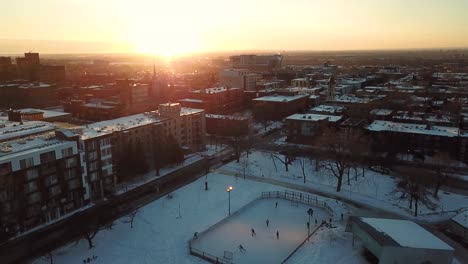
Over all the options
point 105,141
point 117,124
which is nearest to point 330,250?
point 105,141

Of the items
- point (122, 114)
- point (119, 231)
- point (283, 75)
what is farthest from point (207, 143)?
point (283, 75)

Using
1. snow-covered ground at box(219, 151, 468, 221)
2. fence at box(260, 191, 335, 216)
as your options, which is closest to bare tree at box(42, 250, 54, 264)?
fence at box(260, 191, 335, 216)

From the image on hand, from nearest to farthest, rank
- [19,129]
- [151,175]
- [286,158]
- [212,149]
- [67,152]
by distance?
1. [67,152]
2. [19,129]
3. [151,175]
4. [286,158]
5. [212,149]

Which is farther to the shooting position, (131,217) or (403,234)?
(131,217)

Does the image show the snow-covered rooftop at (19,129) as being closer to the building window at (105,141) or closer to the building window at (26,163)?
the building window at (105,141)

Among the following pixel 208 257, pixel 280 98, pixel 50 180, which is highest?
pixel 280 98

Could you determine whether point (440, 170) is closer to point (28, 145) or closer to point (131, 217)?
point (131, 217)

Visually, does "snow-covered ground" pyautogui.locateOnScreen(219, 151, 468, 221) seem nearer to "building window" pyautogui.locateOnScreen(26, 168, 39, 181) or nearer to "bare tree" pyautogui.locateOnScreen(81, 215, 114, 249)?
"bare tree" pyautogui.locateOnScreen(81, 215, 114, 249)

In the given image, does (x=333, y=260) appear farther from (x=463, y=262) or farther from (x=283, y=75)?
(x=283, y=75)
